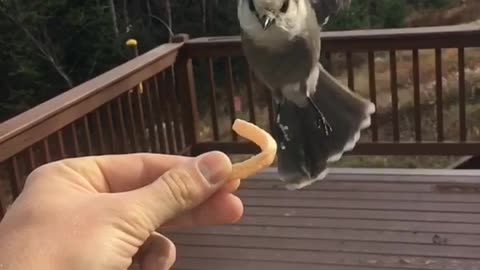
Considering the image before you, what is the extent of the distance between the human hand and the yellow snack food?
0.06ft

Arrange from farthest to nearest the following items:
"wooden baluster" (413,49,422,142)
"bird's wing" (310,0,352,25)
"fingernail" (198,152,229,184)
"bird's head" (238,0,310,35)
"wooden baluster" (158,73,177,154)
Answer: "wooden baluster" (158,73,177,154), "wooden baluster" (413,49,422,142), "bird's wing" (310,0,352,25), "bird's head" (238,0,310,35), "fingernail" (198,152,229,184)

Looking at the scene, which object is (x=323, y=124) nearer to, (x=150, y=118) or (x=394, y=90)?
(x=394, y=90)

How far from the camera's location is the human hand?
76cm

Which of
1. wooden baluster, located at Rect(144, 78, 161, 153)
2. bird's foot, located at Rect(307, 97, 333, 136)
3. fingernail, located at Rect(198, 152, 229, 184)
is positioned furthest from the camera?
wooden baluster, located at Rect(144, 78, 161, 153)

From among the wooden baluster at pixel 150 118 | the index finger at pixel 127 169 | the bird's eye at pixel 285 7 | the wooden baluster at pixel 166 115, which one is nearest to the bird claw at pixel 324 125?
the bird's eye at pixel 285 7

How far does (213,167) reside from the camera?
0.87 m

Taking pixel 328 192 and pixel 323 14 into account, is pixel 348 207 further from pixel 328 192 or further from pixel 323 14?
pixel 323 14

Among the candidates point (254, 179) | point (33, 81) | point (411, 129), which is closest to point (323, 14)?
point (254, 179)

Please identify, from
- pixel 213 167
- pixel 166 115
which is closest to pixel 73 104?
pixel 166 115

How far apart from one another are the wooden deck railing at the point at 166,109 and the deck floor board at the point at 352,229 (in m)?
0.34

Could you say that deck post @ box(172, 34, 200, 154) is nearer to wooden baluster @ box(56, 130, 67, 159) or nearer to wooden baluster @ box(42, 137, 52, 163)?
wooden baluster @ box(56, 130, 67, 159)

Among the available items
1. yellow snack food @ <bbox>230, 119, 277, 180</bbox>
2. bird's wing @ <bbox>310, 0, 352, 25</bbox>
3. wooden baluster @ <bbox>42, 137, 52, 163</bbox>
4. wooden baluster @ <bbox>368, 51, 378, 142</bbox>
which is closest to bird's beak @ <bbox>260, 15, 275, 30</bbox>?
yellow snack food @ <bbox>230, 119, 277, 180</bbox>

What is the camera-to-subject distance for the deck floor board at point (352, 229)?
2.77m

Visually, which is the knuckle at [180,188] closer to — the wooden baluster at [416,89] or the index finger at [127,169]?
the index finger at [127,169]
